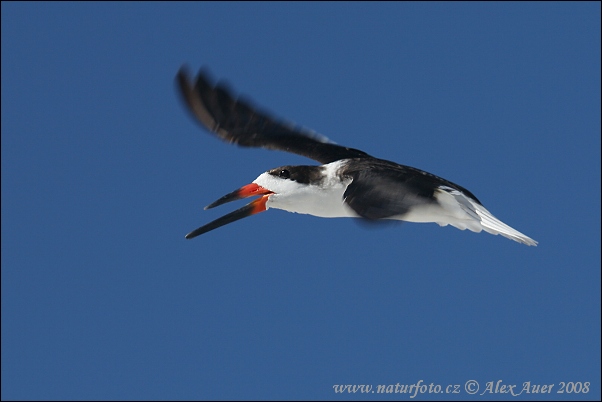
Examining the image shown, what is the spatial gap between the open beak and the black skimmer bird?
0.01 m

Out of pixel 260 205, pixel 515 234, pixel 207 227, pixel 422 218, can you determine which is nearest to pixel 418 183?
pixel 422 218

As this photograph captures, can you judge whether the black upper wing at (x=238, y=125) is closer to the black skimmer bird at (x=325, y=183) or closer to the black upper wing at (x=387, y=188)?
the black skimmer bird at (x=325, y=183)

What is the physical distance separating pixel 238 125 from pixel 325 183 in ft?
7.74

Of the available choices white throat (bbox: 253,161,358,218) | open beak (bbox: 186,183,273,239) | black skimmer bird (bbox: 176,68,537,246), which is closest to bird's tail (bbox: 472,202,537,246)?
black skimmer bird (bbox: 176,68,537,246)

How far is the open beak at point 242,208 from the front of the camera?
35.8 feet

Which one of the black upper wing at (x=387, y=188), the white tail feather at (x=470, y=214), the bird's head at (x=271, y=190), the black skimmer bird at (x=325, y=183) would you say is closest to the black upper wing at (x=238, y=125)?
the black skimmer bird at (x=325, y=183)

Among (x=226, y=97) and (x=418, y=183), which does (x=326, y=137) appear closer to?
(x=226, y=97)

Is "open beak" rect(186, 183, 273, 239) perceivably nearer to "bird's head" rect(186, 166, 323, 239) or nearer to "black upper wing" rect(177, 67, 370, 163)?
"bird's head" rect(186, 166, 323, 239)

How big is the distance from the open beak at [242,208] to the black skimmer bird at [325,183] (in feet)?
0.04

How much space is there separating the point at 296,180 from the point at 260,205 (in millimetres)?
A: 551

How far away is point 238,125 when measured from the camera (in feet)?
41.1

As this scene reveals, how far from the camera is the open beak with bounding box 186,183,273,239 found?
1090cm

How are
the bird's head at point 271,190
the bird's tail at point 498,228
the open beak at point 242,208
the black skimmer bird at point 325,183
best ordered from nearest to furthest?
the black skimmer bird at point 325,183, the bird's tail at point 498,228, the bird's head at point 271,190, the open beak at point 242,208

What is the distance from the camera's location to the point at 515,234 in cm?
951
